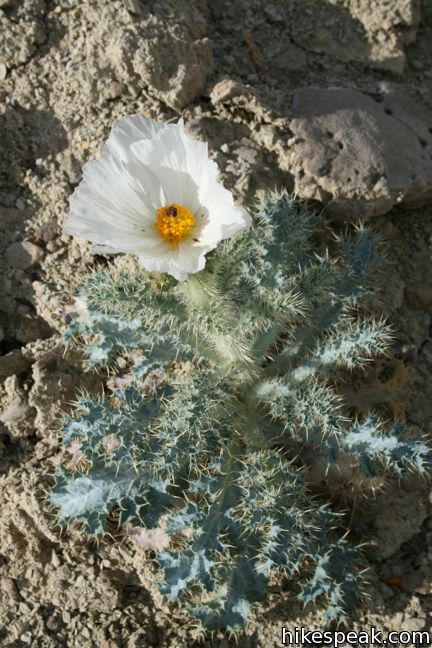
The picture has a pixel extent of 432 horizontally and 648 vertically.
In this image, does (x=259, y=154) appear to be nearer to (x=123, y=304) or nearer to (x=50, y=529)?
(x=123, y=304)

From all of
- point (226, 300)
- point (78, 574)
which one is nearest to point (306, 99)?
point (226, 300)

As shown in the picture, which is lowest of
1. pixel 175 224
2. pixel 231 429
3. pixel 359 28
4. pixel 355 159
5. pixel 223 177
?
pixel 231 429

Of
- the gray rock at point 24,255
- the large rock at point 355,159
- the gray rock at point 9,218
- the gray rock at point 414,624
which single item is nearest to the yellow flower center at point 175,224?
the large rock at point 355,159

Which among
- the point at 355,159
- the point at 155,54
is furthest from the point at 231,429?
the point at 155,54

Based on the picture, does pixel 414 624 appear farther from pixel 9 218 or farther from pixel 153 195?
pixel 9 218

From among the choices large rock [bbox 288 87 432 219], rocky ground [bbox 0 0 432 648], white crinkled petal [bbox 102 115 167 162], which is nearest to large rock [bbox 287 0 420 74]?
rocky ground [bbox 0 0 432 648]

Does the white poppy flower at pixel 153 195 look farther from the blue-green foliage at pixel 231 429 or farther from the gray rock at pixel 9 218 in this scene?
the gray rock at pixel 9 218
